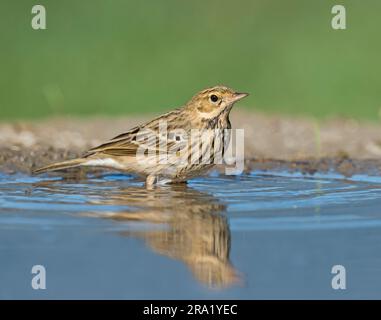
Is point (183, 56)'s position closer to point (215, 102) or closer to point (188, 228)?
point (215, 102)

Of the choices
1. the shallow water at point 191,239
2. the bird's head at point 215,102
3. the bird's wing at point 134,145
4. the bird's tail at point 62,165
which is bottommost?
the shallow water at point 191,239

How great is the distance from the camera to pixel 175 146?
9164 millimetres

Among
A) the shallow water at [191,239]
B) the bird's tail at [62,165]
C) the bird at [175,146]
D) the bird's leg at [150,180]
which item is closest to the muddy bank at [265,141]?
the bird's tail at [62,165]

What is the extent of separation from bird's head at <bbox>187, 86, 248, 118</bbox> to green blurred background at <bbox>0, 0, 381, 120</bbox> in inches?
233

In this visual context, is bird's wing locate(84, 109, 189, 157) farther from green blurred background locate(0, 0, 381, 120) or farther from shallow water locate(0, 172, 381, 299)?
green blurred background locate(0, 0, 381, 120)

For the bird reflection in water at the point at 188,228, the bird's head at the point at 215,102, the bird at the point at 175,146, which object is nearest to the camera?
the bird reflection in water at the point at 188,228

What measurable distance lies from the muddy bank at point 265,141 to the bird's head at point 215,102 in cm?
86

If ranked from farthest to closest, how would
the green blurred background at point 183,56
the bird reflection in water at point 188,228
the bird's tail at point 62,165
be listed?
1. the green blurred background at point 183,56
2. the bird's tail at point 62,165
3. the bird reflection in water at point 188,228

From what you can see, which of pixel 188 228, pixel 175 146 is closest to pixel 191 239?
pixel 188 228

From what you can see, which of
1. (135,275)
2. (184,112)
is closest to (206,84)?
(184,112)

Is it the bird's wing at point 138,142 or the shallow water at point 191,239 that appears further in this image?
the bird's wing at point 138,142

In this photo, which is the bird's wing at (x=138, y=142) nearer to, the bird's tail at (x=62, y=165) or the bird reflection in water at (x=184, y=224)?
the bird's tail at (x=62, y=165)

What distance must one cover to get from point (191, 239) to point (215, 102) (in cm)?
316

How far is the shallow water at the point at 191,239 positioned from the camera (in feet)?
17.7
